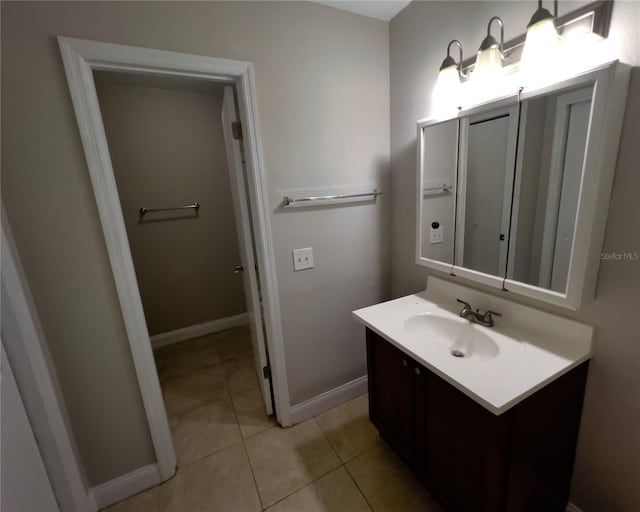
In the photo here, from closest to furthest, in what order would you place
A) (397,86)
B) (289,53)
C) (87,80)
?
(87,80), (289,53), (397,86)

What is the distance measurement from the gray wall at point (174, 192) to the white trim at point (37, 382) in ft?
5.22

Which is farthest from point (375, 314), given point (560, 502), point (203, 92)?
point (203, 92)

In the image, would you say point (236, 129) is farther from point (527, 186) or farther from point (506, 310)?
point (506, 310)

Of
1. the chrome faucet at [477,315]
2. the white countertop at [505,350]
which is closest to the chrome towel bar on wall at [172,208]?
the white countertop at [505,350]

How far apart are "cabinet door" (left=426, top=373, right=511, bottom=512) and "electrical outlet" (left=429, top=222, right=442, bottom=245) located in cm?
75

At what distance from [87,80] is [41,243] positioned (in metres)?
0.66

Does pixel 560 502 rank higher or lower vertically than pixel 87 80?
lower

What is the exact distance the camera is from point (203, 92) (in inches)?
105

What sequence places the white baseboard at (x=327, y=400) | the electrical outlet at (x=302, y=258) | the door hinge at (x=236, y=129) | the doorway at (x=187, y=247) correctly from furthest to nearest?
the doorway at (x=187, y=247), the white baseboard at (x=327, y=400), the electrical outlet at (x=302, y=258), the door hinge at (x=236, y=129)

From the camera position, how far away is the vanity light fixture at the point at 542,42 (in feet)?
3.05

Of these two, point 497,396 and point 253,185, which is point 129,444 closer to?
point 253,185

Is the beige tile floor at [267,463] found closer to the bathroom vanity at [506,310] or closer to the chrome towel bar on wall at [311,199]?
the bathroom vanity at [506,310]

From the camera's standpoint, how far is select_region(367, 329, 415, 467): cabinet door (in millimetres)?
1317

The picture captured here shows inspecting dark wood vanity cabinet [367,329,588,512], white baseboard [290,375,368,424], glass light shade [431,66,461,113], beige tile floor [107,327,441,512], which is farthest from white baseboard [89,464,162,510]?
glass light shade [431,66,461,113]
